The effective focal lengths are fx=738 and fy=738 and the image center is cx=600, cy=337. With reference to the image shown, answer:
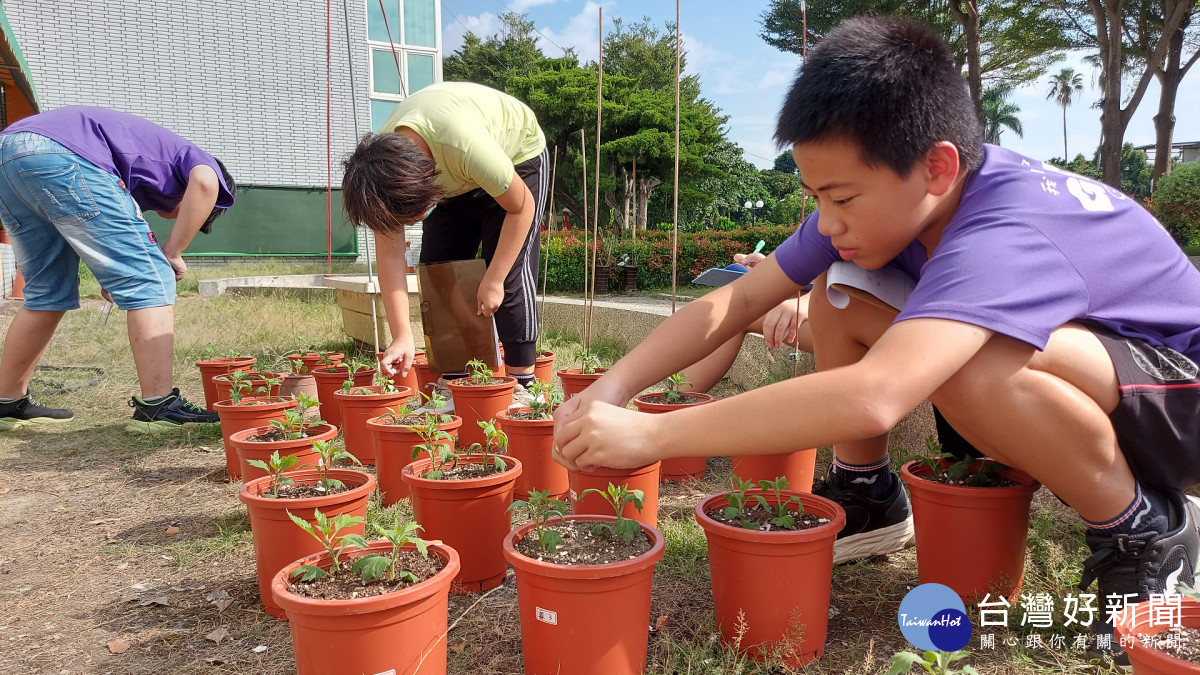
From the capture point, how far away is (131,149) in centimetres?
293

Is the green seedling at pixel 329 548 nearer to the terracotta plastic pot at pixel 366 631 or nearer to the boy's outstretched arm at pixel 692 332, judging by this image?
the terracotta plastic pot at pixel 366 631

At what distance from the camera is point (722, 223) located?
2286cm

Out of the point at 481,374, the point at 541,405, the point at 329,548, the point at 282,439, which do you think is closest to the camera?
the point at 329,548

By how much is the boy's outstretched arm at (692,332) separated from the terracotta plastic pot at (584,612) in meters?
0.32

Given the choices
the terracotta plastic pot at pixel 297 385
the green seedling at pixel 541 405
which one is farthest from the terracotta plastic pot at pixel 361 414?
the terracotta plastic pot at pixel 297 385

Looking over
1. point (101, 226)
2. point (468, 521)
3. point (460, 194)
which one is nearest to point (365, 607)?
point (468, 521)

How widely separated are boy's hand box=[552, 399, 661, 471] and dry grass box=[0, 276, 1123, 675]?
407 mm

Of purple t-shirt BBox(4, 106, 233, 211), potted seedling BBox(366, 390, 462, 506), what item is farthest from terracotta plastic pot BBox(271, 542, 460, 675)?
purple t-shirt BBox(4, 106, 233, 211)

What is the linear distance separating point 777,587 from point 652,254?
9.18 metres

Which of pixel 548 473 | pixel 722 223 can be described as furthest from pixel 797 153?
pixel 722 223

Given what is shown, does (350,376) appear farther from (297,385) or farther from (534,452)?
(534,452)

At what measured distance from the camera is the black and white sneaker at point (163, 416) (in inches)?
114

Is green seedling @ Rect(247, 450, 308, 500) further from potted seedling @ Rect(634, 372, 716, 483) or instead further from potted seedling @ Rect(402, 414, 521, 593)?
potted seedling @ Rect(634, 372, 716, 483)

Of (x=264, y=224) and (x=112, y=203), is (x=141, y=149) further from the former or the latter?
(x=264, y=224)
